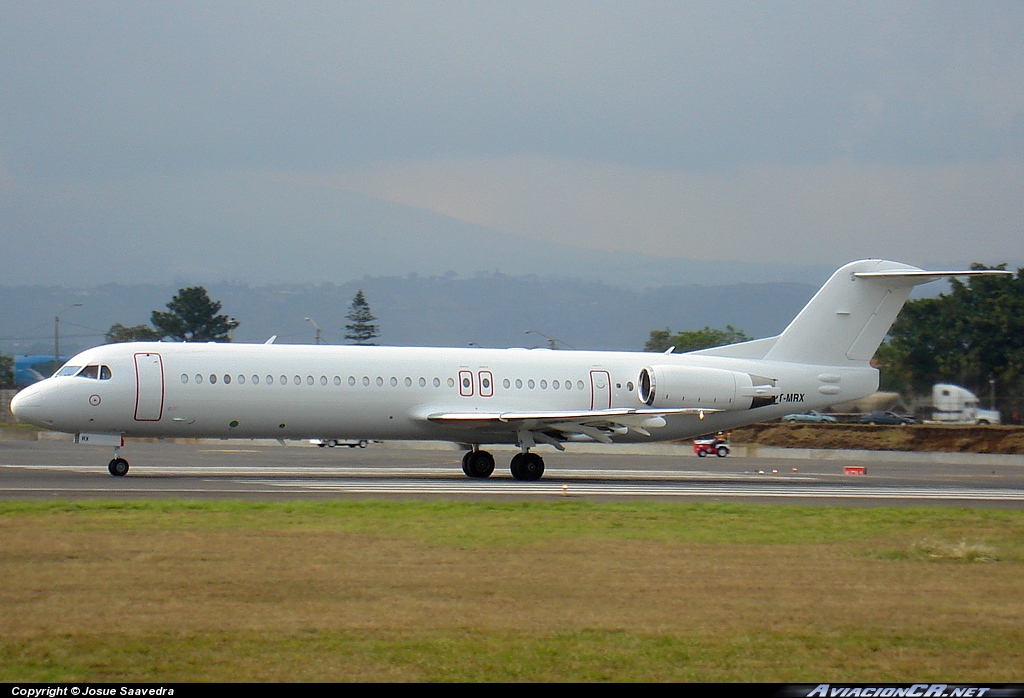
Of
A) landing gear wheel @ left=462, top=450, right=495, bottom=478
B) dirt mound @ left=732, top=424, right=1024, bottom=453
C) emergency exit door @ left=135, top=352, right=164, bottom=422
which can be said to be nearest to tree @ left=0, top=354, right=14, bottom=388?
dirt mound @ left=732, top=424, right=1024, bottom=453

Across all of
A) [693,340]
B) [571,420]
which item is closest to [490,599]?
[571,420]

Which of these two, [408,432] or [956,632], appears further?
[408,432]

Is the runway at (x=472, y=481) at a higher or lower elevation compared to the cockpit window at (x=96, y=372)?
lower

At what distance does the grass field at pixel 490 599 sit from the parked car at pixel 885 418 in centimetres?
6409

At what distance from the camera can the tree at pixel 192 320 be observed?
118 meters

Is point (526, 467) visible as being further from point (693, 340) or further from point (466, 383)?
point (693, 340)

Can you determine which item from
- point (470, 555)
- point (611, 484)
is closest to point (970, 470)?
point (611, 484)

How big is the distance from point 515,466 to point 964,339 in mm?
69753

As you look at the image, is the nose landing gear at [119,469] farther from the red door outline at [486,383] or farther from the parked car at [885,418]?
the parked car at [885,418]

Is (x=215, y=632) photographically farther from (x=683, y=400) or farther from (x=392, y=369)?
(x=683, y=400)

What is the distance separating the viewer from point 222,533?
1459 centimetres

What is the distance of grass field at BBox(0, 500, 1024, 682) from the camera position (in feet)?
26.9

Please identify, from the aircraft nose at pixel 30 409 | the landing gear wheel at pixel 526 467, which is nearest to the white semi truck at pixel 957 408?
the landing gear wheel at pixel 526 467

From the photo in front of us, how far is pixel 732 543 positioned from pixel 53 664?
958cm
